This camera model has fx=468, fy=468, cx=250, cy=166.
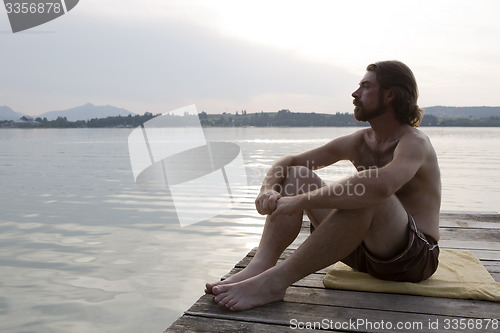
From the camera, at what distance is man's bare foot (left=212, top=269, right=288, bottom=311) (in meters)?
2.46

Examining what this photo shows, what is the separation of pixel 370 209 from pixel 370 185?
17 centimetres

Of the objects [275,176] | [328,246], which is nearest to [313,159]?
[275,176]

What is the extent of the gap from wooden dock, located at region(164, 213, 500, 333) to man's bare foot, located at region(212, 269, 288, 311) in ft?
0.12

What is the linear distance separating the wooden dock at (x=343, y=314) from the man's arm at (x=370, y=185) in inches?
Result: 20.7

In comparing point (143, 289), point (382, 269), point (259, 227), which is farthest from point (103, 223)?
point (382, 269)

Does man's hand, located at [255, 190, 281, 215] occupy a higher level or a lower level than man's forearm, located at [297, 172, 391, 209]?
lower

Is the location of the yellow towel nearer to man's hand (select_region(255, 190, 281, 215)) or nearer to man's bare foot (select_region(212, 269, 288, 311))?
man's bare foot (select_region(212, 269, 288, 311))

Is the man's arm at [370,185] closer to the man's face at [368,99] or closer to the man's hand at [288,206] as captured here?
the man's hand at [288,206]

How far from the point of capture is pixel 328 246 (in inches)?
99.2

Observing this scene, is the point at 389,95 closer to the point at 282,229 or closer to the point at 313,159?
the point at 313,159

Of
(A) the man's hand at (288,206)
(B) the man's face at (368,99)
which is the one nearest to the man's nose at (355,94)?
(B) the man's face at (368,99)

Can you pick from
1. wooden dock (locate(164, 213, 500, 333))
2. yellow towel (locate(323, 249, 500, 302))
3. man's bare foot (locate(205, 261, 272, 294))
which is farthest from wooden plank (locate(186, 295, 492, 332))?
yellow towel (locate(323, 249, 500, 302))

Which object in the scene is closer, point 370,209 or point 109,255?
point 370,209

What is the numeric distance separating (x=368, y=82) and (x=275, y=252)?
116 centimetres
